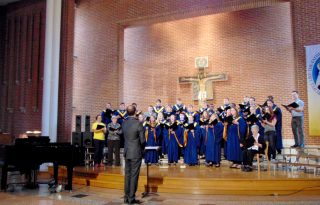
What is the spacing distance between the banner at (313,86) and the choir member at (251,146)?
104 inches

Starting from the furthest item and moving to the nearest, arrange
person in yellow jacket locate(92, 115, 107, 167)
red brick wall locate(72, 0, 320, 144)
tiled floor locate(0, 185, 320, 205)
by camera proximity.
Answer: red brick wall locate(72, 0, 320, 144), person in yellow jacket locate(92, 115, 107, 167), tiled floor locate(0, 185, 320, 205)

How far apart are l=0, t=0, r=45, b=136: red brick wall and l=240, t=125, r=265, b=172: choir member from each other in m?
7.52

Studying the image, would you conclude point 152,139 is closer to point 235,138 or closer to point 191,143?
point 191,143

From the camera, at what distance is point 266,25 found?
445 inches

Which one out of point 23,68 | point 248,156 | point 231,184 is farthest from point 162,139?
point 23,68

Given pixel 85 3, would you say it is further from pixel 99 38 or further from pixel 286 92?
pixel 286 92

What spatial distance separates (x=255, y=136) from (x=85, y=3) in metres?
8.84

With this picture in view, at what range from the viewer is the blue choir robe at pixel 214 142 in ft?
28.1

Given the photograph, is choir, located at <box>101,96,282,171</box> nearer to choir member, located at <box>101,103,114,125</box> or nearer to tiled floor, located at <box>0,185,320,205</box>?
choir member, located at <box>101,103,114,125</box>

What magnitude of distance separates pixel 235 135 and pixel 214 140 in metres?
0.62

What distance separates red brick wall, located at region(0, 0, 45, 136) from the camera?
1172cm

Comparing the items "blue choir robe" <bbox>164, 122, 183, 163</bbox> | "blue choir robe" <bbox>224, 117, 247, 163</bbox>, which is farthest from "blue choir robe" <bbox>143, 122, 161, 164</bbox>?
"blue choir robe" <bbox>224, 117, 247, 163</bbox>

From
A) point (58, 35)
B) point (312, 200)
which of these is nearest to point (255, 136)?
point (312, 200)

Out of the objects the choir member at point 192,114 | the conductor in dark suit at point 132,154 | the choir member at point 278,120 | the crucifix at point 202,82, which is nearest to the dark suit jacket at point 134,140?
the conductor in dark suit at point 132,154
